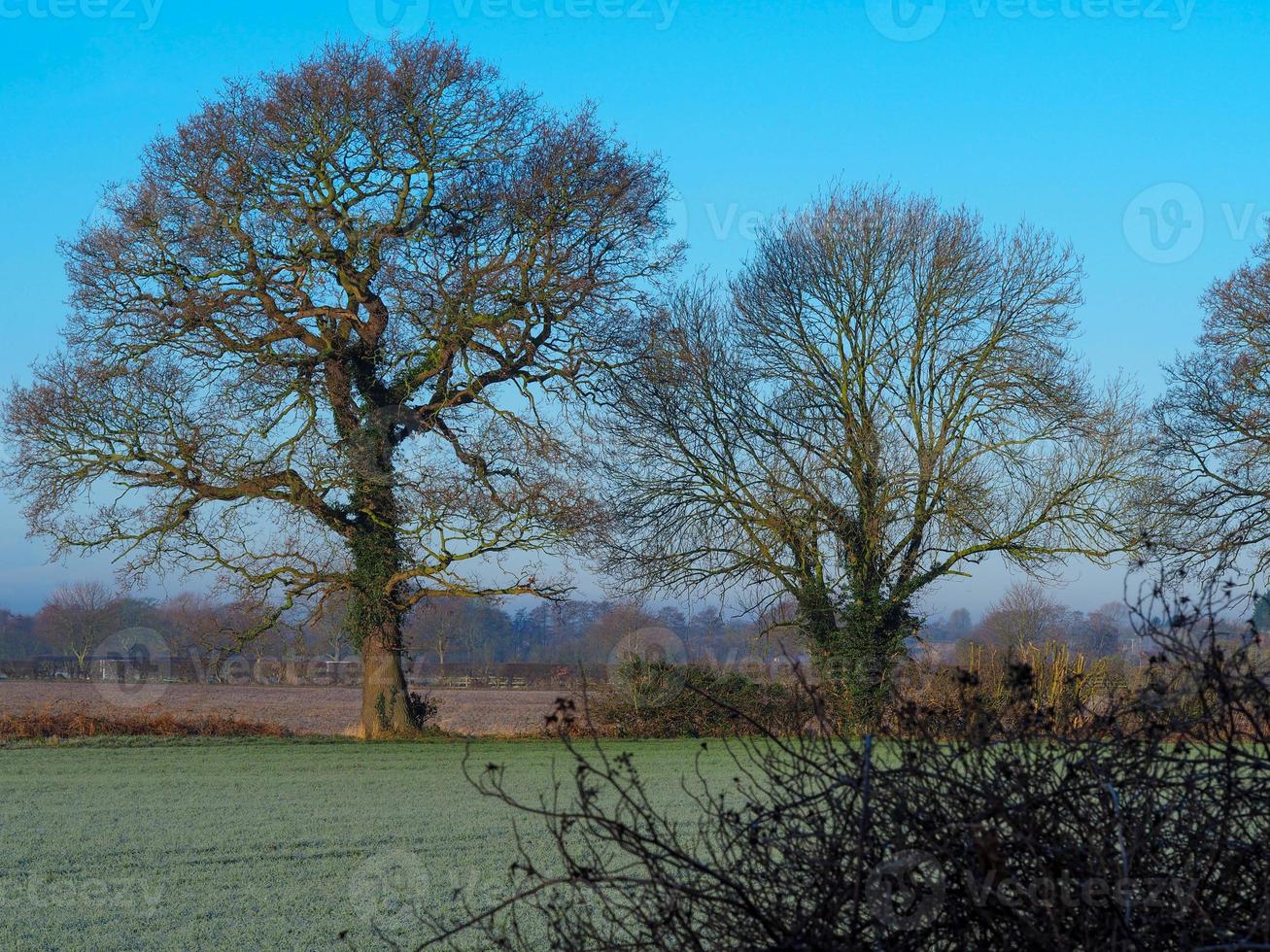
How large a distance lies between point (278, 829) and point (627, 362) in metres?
13.2

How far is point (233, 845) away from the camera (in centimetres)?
957

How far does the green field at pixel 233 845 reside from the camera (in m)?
6.82

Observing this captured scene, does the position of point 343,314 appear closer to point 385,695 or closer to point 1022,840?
point 385,695

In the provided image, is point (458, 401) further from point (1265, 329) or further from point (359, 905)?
point (1265, 329)

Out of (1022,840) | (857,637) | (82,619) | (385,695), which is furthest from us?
(82,619)

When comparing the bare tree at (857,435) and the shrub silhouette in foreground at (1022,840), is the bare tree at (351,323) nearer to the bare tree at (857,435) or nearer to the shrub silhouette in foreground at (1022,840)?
the bare tree at (857,435)

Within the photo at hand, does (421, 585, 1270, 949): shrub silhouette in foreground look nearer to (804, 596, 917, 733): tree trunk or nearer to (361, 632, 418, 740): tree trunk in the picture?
(804, 596, 917, 733): tree trunk

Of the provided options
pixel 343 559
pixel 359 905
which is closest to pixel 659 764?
pixel 343 559

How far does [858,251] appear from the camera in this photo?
24.1 metres

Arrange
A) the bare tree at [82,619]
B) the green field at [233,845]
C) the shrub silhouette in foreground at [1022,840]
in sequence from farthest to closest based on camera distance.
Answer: the bare tree at [82,619], the green field at [233,845], the shrub silhouette in foreground at [1022,840]

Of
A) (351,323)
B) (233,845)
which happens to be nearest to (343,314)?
(351,323)

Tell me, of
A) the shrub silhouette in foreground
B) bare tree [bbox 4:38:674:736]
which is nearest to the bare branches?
bare tree [bbox 4:38:674:736]

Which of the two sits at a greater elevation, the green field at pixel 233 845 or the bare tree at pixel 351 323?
the bare tree at pixel 351 323

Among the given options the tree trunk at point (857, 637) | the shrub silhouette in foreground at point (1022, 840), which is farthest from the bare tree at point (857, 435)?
the shrub silhouette in foreground at point (1022, 840)
